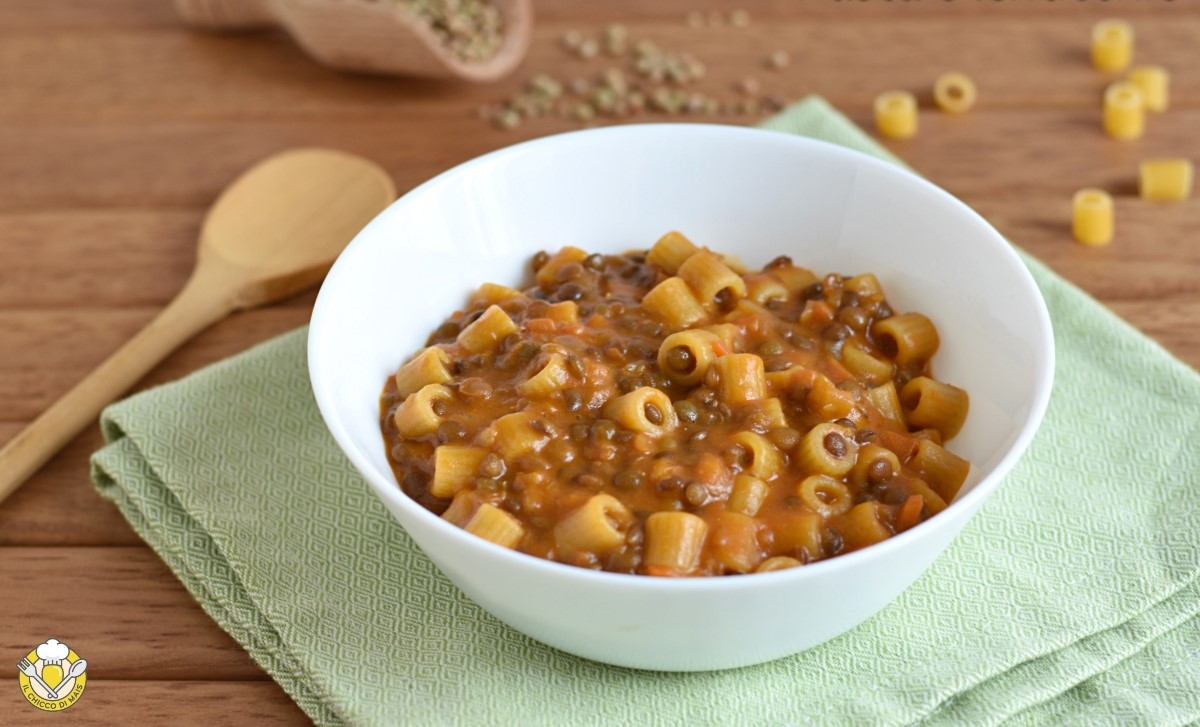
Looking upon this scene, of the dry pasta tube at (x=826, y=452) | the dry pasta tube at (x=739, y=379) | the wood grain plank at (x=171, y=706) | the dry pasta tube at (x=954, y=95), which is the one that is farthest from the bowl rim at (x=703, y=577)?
the dry pasta tube at (x=954, y=95)

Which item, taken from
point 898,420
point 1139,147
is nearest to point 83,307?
point 898,420

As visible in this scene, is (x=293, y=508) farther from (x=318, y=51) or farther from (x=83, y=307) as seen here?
(x=318, y=51)

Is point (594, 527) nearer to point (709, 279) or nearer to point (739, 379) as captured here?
point (739, 379)

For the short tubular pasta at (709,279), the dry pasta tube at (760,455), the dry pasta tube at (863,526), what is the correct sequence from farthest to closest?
the short tubular pasta at (709,279) < the dry pasta tube at (760,455) < the dry pasta tube at (863,526)

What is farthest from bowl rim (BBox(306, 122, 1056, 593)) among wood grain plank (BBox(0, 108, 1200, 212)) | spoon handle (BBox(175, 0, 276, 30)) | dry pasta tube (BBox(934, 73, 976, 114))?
spoon handle (BBox(175, 0, 276, 30))

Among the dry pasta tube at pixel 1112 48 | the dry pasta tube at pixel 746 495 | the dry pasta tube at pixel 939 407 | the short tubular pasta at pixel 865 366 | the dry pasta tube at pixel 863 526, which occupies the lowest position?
the dry pasta tube at pixel 1112 48

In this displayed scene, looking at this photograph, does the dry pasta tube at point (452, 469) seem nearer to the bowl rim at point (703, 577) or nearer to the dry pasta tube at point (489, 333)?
the bowl rim at point (703, 577)
